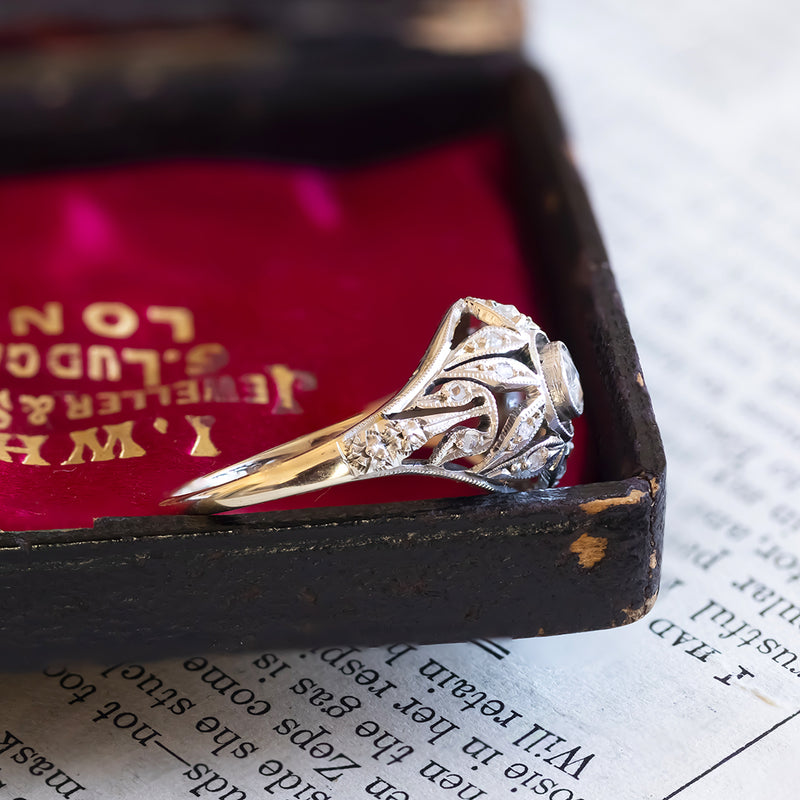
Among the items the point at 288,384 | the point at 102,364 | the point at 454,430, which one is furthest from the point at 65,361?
the point at 454,430

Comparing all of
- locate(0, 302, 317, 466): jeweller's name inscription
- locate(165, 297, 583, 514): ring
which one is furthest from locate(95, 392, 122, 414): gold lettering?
locate(165, 297, 583, 514): ring

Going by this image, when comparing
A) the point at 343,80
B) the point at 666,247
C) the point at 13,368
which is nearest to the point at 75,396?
the point at 13,368

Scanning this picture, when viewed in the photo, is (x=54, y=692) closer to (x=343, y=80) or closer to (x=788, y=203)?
(x=343, y=80)

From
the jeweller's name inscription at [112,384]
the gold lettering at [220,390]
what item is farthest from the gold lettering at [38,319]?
the gold lettering at [220,390]

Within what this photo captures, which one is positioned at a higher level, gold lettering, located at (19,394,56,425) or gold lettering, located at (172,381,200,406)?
gold lettering, located at (172,381,200,406)

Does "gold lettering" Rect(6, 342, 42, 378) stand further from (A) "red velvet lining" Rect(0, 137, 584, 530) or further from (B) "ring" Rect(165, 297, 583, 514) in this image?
(B) "ring" Rect(165, 297, 583, 514)

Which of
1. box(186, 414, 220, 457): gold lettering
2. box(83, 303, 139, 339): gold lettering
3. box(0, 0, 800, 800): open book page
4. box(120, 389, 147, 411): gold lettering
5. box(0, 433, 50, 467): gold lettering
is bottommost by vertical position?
box(0, 0, 800, 800): open book page

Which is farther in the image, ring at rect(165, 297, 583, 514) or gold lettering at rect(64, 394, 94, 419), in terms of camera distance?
gold lettering at rect(64, 394, 94, 419)
